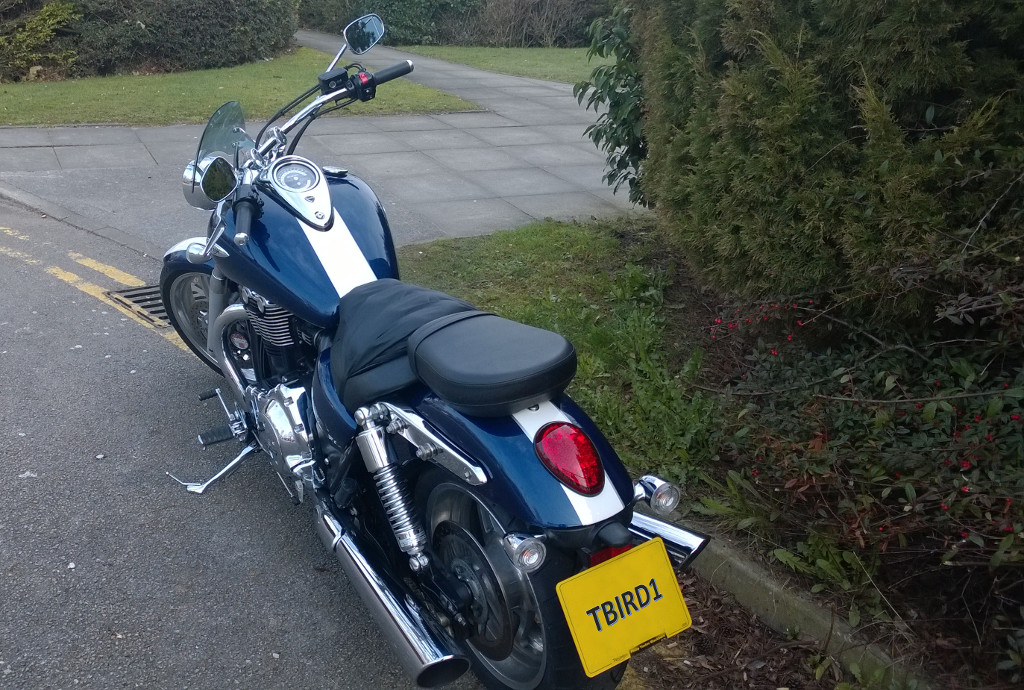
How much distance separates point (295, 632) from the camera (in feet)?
9.74

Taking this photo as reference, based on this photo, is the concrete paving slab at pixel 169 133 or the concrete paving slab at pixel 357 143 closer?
the concrete paving slab at pixel 357 143

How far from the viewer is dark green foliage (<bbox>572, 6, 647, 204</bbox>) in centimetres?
571

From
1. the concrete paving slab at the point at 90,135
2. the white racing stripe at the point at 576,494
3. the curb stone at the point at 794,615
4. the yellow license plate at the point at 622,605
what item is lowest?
the curb stone at the point at 794,615

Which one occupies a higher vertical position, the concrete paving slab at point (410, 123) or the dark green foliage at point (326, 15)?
the dark green foliage at point (326, 15)

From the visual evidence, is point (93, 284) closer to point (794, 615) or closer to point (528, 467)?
point (528, 467)

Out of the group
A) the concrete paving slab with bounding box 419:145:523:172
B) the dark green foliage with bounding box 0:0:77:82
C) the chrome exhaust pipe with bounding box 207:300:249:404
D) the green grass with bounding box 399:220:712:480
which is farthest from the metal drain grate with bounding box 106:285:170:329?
the dark green foliage with bounding box 0:0:77:82

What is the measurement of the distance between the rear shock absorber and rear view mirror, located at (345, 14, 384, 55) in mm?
1568

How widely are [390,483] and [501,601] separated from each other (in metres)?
0.45

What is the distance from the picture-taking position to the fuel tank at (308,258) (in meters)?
3.05

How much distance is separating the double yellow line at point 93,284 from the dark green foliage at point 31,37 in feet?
26.6

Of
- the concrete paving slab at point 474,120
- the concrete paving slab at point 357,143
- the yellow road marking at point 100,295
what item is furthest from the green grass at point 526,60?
the yellow road marking at point 100,295

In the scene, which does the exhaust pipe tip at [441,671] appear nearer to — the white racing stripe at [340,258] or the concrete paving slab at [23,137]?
the white racing stripe at [340,258]

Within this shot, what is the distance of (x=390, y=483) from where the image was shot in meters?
2.49

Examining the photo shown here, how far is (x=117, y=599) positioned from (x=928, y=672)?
2.63 meters
